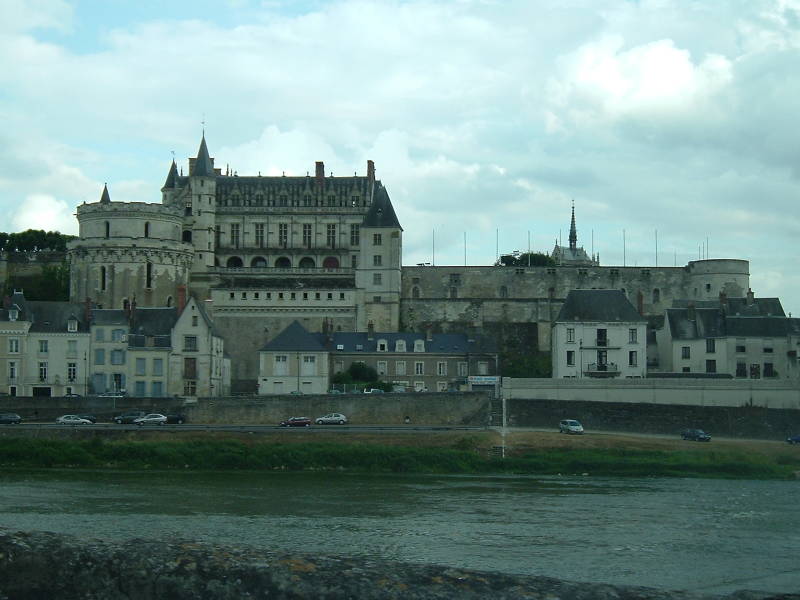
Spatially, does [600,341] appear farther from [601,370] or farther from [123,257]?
[123,257]

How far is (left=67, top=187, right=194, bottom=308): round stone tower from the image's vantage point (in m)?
67.4

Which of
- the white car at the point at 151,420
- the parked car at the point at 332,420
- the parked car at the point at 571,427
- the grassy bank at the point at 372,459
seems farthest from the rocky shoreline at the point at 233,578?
the parked car at the point at 332,420

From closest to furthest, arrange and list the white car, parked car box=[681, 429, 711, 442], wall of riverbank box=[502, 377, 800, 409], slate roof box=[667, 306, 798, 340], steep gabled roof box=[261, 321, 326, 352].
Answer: parked car box=[681, 429, 711, 442], the white car, wall of riverbank box=[502, 377, 800, 409], steep gabled roof box=[261, 321, 326, 352], slate roof box=[667, 306, 798, 340]

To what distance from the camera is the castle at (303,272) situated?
222 ft

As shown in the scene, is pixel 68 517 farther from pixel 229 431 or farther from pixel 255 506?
pixel 229 431

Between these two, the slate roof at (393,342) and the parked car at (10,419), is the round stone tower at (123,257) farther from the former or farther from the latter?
the parked car at (10,419)

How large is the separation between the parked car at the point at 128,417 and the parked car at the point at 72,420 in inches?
47.7

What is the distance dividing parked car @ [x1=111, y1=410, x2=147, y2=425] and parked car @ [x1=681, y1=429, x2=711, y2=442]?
72.1 feet

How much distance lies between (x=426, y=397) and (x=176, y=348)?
13.3 meters

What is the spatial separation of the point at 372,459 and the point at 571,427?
363 inches

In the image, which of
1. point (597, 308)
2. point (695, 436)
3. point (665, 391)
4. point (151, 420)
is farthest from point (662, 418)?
point (151, 420)

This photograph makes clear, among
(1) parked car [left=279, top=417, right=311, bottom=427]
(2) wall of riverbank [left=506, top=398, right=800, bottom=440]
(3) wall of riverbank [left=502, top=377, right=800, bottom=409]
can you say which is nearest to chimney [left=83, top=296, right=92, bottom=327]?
(1) parked car [left=279, top=417, right=311, bottom=427]

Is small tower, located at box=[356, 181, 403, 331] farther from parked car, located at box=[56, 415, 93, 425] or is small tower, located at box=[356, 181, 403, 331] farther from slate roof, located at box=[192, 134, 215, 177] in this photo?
parked car, located at box=[56, 415, 93, 425]

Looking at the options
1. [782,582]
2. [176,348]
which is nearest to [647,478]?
[782,582]
